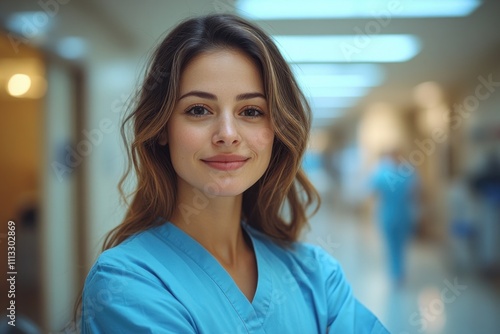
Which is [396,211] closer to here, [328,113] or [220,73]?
[220,73]

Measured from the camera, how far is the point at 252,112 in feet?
2.38

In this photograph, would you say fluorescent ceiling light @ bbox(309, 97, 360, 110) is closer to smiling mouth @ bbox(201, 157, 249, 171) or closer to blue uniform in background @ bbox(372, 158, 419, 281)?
blue uniform in background @ bbox(372, 158, 419, 281)

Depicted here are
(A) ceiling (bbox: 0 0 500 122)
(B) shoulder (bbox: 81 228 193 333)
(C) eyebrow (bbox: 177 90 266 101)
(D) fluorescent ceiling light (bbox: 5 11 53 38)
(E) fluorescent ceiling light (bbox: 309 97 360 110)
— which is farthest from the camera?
(E) fluorescent ceiling light (bbox: 309 97 360 110)

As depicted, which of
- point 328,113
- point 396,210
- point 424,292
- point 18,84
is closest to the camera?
point 18,84

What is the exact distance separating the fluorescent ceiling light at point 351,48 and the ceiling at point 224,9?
0.11 m

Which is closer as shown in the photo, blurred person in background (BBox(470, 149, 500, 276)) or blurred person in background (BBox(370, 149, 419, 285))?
blurred person in background (BBox(370, 149, 419, 285))

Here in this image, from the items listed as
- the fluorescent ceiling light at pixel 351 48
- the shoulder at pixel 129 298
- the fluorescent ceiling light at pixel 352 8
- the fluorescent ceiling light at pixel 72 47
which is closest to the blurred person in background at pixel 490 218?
the fluorescent ceiling light at pixel 351 48

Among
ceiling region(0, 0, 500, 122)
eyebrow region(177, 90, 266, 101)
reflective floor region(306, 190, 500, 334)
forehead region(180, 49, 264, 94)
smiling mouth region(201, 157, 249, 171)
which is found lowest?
reflective floor region(306, 190, 500, 334)

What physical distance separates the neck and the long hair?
3 cm

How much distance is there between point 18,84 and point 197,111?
2940 mm

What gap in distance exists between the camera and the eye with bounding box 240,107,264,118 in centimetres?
72

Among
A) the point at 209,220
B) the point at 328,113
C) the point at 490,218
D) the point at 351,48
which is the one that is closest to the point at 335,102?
the point at 328,113

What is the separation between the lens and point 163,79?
0.73 m

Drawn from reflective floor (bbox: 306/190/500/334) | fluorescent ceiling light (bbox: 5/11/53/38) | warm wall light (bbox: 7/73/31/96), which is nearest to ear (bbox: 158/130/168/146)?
reflective floor (bbox: 306/190/500/334)
